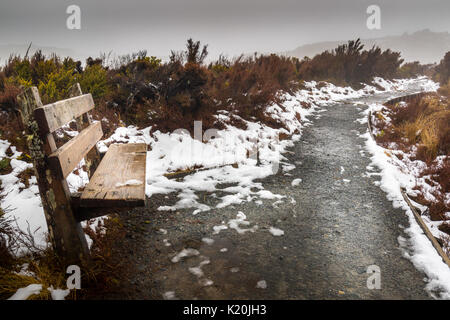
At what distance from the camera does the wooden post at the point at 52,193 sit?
1.75m

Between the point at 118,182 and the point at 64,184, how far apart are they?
0.39m

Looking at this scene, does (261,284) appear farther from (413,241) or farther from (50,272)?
(413,241)

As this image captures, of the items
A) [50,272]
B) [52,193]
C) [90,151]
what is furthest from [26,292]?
[90,151]

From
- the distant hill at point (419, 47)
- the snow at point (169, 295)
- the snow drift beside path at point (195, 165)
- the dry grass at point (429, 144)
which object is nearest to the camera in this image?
the snow at point (169, 295)

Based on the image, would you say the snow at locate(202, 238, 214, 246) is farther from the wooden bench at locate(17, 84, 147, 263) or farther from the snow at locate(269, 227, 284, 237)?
the wooden bench at locate(17, 84, 147, 263)

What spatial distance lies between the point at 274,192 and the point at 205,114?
2793 millimetres

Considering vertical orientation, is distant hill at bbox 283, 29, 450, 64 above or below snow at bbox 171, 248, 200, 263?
above

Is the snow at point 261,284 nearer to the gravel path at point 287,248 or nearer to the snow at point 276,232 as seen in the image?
the gravel path at point 287,248

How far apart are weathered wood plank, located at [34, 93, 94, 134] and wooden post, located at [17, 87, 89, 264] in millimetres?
60

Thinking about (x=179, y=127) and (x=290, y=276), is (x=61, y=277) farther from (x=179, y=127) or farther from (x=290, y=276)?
(x=179, y=127)

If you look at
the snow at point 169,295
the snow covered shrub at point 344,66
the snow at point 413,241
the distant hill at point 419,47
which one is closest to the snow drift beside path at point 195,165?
the snow at point 169,295

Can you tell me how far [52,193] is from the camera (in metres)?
1.85

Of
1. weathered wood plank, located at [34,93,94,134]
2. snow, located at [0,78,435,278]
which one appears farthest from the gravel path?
weathered wood plank, located at [34,93,94,134]

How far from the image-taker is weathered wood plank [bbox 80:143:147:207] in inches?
71.9
